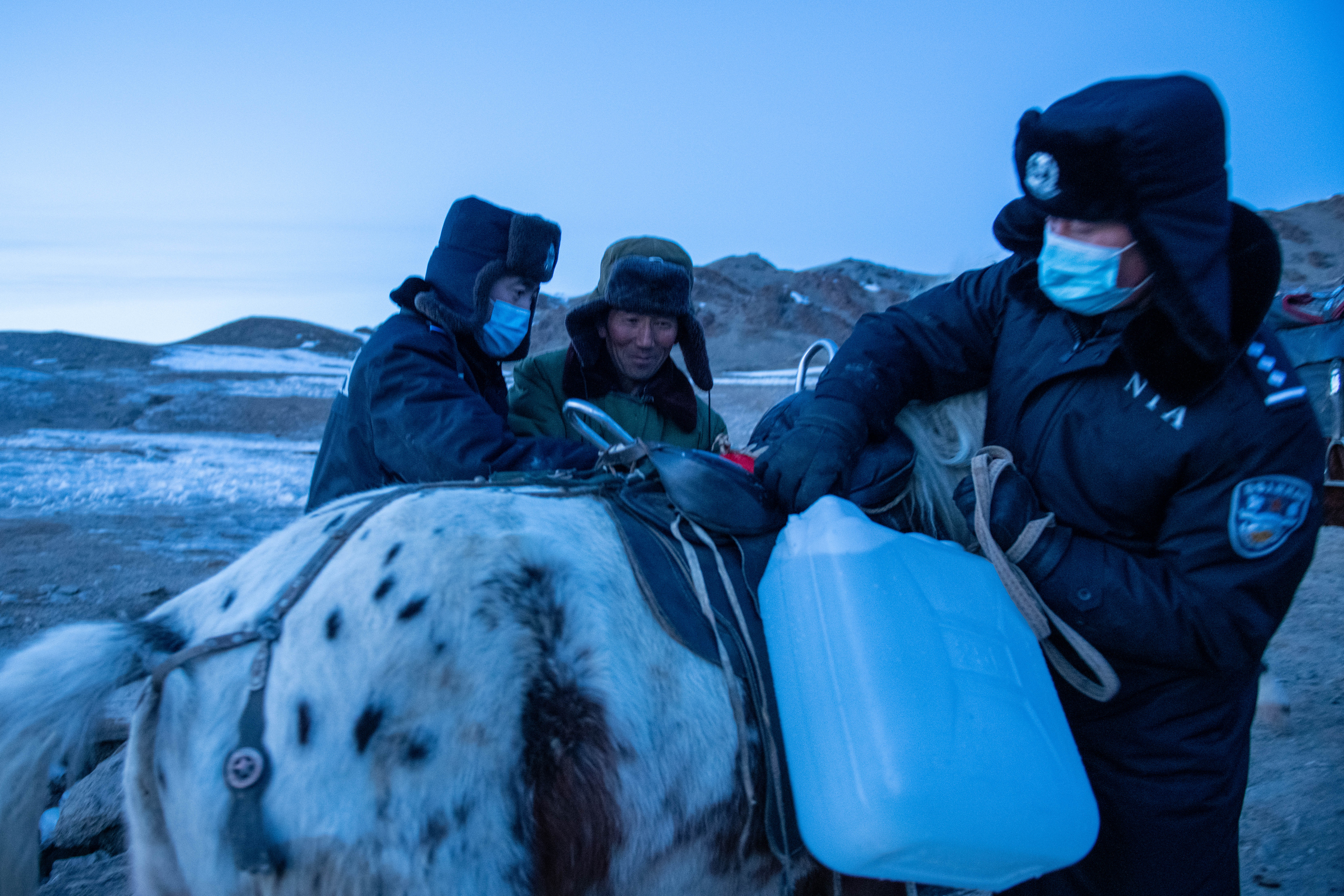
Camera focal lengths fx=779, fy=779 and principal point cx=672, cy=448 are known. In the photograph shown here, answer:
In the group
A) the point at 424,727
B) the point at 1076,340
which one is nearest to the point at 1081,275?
the point at 1076,340

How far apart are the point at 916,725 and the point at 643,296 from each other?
5.84 ft

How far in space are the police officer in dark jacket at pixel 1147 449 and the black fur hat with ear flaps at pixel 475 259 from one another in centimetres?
114

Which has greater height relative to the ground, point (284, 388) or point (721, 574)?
point (284, 388)

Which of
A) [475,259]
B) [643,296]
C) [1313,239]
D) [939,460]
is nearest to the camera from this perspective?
[939,460]

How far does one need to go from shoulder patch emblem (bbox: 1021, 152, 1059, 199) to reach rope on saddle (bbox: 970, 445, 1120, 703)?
20.5 inches

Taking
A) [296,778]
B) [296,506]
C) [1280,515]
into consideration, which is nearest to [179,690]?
[296,778]

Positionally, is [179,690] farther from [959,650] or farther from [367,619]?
[959,650]

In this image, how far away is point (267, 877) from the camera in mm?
1042

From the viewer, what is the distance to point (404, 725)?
1097mm

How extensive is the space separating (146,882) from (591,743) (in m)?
0.67

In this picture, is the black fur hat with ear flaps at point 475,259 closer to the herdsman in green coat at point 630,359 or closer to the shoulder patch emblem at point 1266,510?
the herdsman in green coat at point 630,359

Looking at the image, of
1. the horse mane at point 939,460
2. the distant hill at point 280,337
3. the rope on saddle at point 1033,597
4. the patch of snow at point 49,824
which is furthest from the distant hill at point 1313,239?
the distant hill at point 280,337

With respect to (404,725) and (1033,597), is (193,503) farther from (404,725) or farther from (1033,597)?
(1033,597)

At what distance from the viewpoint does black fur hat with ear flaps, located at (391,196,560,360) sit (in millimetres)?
2363
